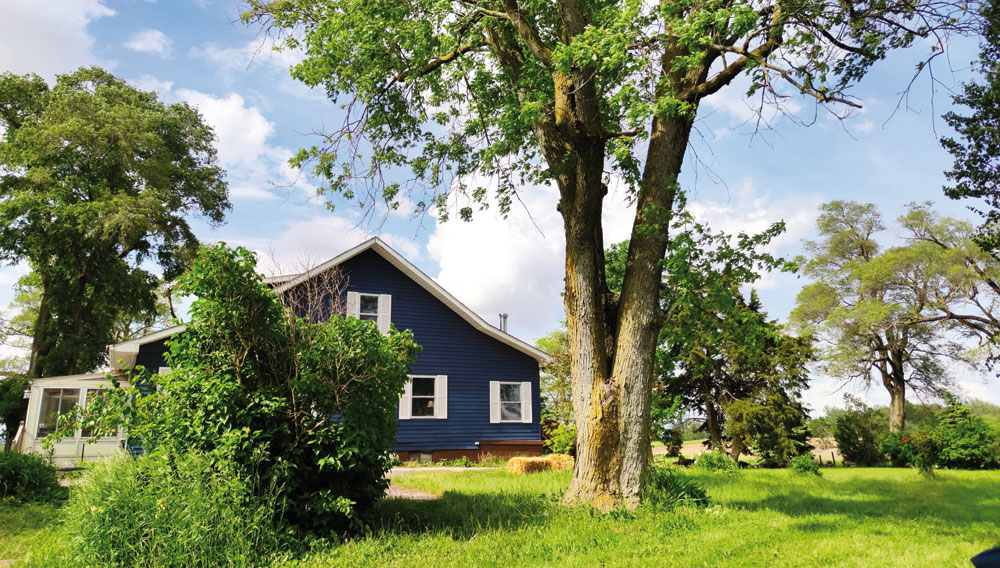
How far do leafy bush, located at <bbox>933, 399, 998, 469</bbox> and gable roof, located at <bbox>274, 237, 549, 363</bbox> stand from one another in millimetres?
14524

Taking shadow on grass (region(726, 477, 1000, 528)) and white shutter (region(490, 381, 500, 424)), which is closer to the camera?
shadow on grass (region(726, 477, 1000, 528))

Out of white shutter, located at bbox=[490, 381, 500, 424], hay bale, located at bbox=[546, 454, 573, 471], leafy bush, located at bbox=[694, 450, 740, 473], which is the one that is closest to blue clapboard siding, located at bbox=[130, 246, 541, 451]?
white shutter, located at bbox=[490, 381, 500, 424]

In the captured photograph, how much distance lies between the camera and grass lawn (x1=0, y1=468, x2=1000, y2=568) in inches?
220

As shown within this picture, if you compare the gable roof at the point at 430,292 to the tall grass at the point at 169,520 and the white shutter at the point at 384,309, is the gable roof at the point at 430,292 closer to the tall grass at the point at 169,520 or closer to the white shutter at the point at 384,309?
the white shutter at the point at 384,309

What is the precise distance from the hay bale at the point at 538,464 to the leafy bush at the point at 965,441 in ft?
51.1

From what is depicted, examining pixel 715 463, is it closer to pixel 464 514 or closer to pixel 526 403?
pixel 526 403

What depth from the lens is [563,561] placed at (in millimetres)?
5414

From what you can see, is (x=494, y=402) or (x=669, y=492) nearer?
(x=669, y=492)

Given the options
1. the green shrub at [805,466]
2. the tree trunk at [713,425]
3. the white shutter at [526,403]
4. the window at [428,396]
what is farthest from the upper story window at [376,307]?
the green shrub at [805,466]

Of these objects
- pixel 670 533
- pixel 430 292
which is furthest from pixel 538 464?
pixel 430 292

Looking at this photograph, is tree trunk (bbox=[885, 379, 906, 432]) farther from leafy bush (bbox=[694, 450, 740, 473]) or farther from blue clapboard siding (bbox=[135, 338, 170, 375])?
blue clapboard siding (bbox=[135, 338, 170, 375])

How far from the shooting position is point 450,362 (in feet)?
65.5

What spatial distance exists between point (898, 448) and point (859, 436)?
1.79m

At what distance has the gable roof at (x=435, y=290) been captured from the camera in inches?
736
